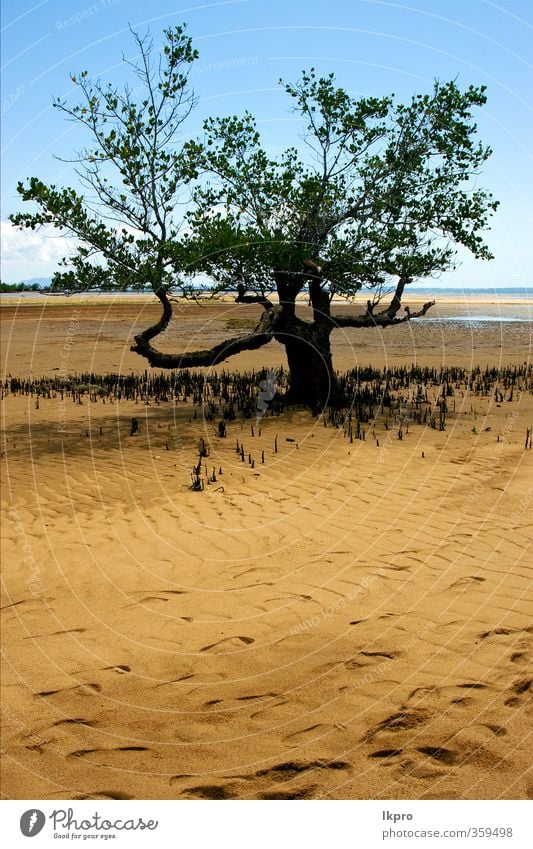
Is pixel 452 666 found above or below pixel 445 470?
below

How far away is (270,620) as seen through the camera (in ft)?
19.3

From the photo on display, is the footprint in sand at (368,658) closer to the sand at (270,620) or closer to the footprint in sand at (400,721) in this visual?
the sand at (270,620)

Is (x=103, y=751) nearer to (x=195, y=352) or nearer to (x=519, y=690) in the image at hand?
(x=519, y=690)

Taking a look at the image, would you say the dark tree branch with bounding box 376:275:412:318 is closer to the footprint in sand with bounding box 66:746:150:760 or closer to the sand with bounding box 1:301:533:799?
the sand with bounding box 1:301:533:799

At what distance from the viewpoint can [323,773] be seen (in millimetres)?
4070

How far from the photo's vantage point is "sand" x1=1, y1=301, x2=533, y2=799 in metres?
4.20

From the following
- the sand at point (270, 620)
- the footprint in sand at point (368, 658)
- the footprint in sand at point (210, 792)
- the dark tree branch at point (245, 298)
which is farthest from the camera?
the dark tree branch at point (245, 298)

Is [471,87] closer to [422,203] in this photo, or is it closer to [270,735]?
[422,203]

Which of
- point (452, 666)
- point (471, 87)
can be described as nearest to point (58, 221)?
point (471, 87)

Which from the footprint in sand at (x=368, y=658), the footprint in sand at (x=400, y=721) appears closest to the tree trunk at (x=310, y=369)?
the footprint in sand at (x=368, y=658)

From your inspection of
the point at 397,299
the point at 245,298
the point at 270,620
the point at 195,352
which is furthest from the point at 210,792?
the point at 397,299

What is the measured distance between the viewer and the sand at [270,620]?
4.20 m

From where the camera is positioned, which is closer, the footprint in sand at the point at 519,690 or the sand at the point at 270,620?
the sand at the point at 270,620

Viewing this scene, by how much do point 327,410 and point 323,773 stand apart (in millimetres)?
10138
